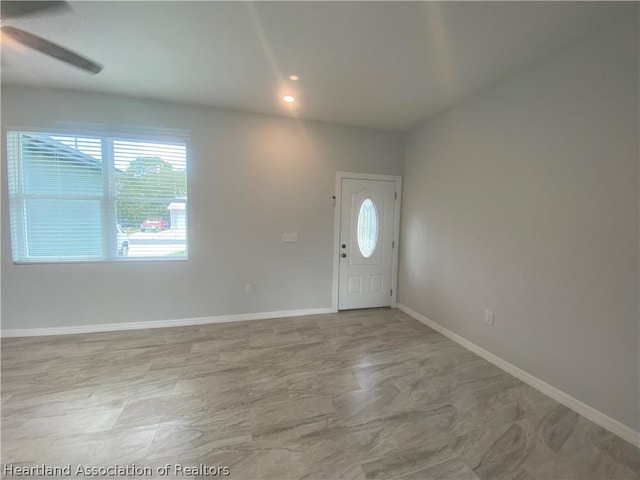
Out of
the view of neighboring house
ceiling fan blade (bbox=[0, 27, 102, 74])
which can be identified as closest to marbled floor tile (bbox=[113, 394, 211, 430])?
the view of neighboring house

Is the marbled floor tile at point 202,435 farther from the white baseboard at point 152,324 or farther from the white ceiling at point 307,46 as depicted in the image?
the white ceiling at point 307,46

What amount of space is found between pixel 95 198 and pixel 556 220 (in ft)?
14.7

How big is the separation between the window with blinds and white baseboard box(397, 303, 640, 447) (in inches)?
137

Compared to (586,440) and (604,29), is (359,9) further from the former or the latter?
(586,440)

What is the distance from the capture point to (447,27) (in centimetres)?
184

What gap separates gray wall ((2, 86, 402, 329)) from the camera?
2943mm

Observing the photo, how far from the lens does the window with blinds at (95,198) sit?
9.47ft

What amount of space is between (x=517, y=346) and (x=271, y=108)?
3583 millimetres

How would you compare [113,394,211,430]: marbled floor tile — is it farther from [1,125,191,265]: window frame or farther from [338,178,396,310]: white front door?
[338,178,396,310]: white front door

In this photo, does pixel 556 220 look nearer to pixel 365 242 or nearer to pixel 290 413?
pixel 365 242

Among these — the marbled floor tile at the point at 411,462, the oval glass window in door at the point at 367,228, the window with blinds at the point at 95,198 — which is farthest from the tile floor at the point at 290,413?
the oval glass window in door at the point at 367,228

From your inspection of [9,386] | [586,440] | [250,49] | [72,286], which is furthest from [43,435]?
[586,440]

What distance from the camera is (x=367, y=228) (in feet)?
13.2

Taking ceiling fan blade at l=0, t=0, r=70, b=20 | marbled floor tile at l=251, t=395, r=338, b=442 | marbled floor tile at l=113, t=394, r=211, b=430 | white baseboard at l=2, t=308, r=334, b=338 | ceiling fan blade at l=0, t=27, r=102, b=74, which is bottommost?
marbled floor tile at l=113, t=394, r=211, b=430
